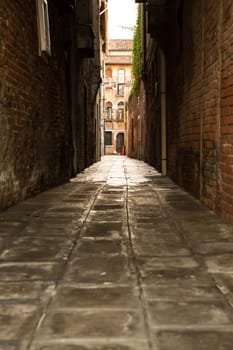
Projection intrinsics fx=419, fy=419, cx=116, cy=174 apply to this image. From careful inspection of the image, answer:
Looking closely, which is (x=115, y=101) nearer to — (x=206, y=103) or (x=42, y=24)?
(x=42, y=24)

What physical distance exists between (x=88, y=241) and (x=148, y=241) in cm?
48

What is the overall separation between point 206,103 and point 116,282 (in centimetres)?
338

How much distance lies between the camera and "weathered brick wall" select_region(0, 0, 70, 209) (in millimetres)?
4914

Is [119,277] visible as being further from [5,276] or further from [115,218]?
[115,218]

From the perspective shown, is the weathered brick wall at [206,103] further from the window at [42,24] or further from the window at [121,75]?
the window at [121,75]

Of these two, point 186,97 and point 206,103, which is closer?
point 206,103

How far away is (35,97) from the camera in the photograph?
6.39 m

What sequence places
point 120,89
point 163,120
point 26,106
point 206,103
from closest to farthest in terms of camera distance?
point 206,103
point 26,106
point 163,120
point 120,89

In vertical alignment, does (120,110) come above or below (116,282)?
above

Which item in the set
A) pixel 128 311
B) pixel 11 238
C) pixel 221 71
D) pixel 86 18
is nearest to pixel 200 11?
pixel 221 71

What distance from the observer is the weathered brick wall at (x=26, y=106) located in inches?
193

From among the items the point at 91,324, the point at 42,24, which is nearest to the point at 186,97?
the point at 42,24

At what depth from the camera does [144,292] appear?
2141 millimetres

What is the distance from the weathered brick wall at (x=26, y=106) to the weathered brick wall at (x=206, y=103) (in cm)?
234
